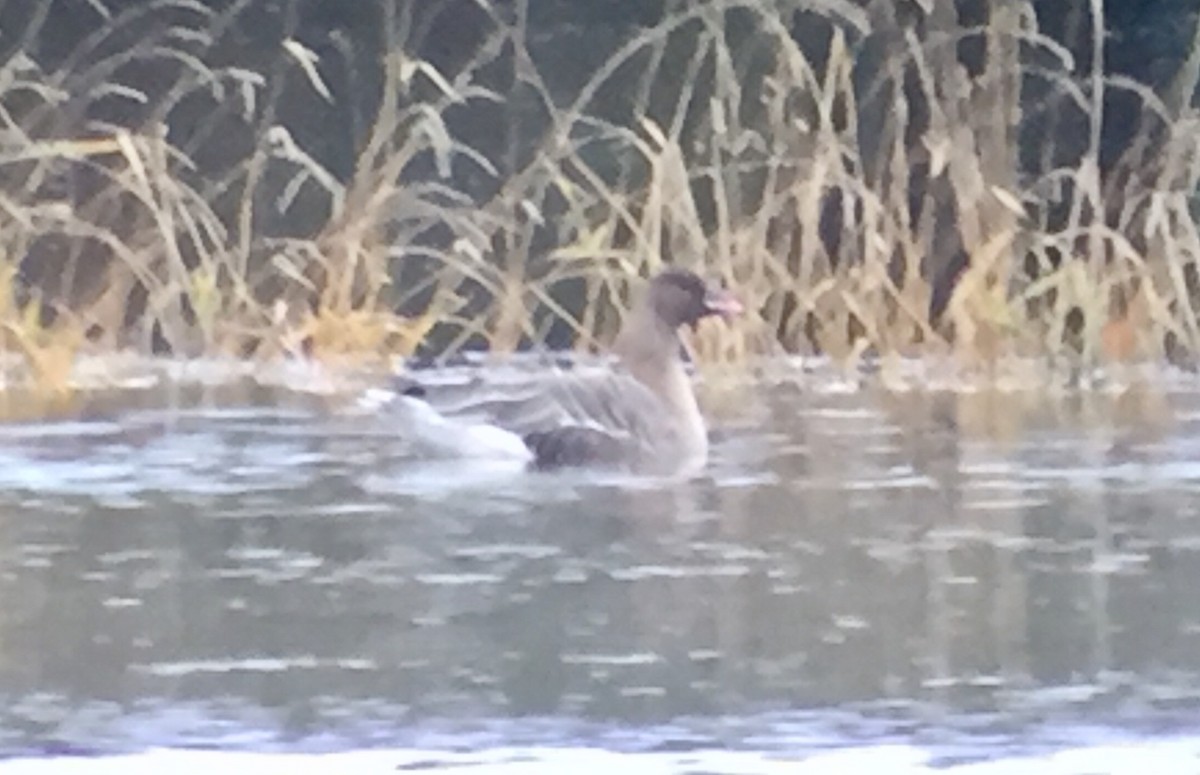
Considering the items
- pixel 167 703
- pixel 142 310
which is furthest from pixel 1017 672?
pixel 142 310

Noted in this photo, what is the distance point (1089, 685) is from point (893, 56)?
1.35 m

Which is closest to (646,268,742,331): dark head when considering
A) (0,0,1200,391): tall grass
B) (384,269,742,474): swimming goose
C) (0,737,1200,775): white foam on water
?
(384,269,742,474): swimming goose

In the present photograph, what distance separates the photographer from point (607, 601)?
5.14 feet

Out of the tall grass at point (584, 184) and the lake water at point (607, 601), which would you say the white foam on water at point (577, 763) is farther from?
the tall grass at point (584, 184)

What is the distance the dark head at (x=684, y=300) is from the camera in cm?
225

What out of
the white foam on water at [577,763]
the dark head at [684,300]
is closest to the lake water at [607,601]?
the white foam on water at [577,763]

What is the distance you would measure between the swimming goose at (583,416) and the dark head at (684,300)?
0.04 metres

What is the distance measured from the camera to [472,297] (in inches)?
102

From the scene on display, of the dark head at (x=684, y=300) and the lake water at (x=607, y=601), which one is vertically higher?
the dark head at (x=684, y=300)

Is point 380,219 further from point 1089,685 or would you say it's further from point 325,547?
point 1089,685

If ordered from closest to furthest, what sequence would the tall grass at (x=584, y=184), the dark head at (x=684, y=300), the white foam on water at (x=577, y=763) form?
the white foam on water at (x=577, y=763) < the dark head at (x=684, y=300) < the tall grass at (x=584, y=184)

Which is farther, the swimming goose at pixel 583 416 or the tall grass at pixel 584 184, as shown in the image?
the tall grass at pixel 584 184

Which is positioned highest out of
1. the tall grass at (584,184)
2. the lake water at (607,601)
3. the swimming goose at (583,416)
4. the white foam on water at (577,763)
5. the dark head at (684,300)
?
the tall grass at (584,184)

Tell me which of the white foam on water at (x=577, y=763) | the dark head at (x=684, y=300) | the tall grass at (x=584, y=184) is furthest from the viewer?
the tall grass at (x=584, y=184)
